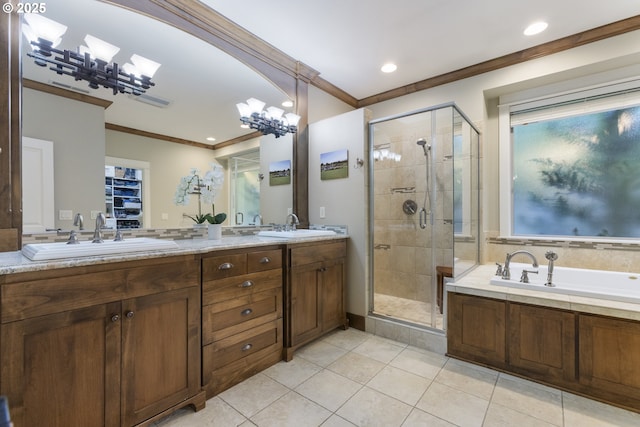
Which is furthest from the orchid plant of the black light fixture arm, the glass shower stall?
the glass shower stall

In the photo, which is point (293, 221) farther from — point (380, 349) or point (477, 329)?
point (477, 329)

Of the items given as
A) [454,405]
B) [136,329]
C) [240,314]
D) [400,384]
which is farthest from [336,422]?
[136,329]

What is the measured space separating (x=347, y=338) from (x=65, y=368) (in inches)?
79.9

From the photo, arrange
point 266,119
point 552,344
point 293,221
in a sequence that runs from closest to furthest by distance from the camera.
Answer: point 552,344, point 266,119, point 293,221

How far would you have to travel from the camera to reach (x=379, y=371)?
204cm

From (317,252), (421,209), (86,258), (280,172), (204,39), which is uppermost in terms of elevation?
(204,39)

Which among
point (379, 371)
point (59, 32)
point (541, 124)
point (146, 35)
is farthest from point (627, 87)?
point (59, 32)

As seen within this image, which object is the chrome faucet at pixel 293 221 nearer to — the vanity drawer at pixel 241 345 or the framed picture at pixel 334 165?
the framed picture at pixel 334 165

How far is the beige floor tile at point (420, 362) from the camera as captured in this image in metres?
2.04

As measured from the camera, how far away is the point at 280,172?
2.89 meters

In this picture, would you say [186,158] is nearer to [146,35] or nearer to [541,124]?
[146,35]

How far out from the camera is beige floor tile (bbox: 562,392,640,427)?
1509mm

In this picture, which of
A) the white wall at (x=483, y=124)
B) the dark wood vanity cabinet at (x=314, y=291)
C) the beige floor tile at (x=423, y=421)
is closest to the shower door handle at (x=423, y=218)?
the white wall at (x=483, y=124)

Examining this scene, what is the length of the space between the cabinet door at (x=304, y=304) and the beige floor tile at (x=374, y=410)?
670 millimetres
